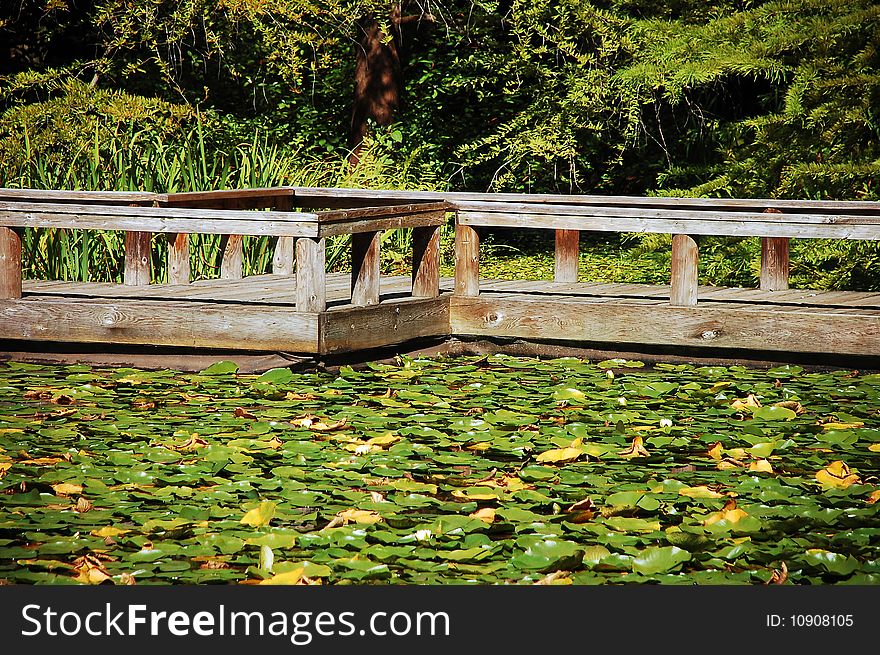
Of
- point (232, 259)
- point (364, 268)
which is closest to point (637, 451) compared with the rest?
A: point (364, 268)

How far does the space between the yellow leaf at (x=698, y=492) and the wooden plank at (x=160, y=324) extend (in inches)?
117

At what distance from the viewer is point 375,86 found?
14852 millimetres

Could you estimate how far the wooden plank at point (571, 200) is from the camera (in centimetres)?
880

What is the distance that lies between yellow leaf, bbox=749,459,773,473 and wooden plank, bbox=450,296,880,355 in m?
2.44

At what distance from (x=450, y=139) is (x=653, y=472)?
1032 cm

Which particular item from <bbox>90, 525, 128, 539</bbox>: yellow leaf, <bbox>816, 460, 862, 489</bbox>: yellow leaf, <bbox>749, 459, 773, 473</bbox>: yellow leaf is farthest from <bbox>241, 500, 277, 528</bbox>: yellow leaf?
<bbox>816, 460, 862, 489</bbox>: yellow leaf

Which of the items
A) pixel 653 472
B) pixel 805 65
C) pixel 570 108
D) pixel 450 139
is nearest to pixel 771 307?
pixel 805 65

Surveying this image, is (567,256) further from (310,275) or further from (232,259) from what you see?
(310,275)

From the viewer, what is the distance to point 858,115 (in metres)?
8.98

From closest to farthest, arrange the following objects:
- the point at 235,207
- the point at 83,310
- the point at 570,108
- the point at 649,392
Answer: the point at 649,392 → the point at 83,310 → the point at 235,207 → the point at 570,108

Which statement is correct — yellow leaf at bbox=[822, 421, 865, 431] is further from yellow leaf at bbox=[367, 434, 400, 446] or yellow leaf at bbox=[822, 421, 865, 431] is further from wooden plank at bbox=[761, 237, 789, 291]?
wooden plank at bbox=[761, 237, 789, 291]

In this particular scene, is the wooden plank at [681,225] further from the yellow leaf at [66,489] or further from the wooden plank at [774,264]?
the yellow leaf at [66,489]

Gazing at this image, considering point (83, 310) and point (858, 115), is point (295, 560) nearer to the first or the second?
point (83, 310)

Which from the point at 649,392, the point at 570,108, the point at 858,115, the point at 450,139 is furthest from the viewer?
the point at 450,139
